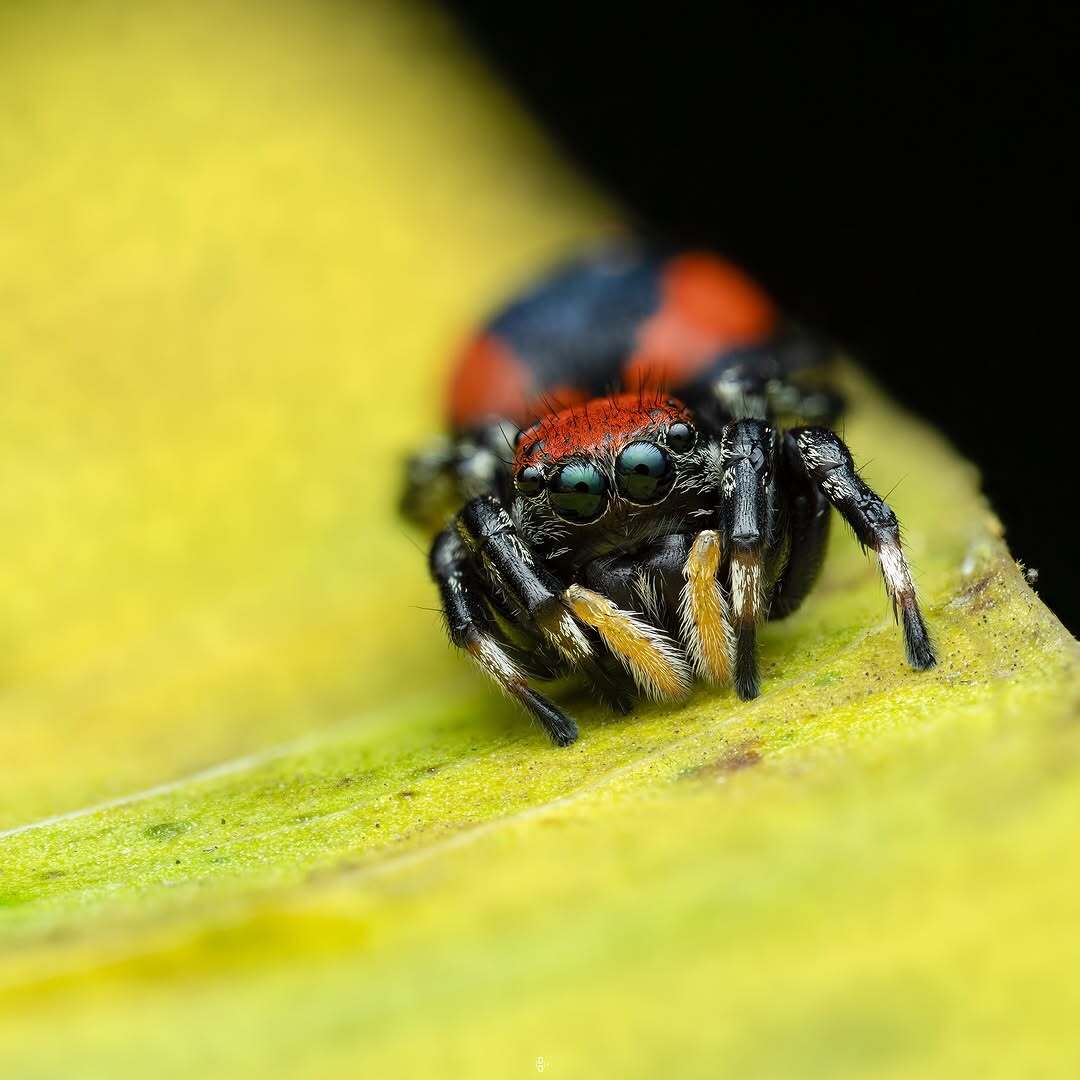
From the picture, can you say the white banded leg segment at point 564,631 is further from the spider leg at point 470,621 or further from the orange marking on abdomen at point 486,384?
the orange marking on abdomen at point 486,384

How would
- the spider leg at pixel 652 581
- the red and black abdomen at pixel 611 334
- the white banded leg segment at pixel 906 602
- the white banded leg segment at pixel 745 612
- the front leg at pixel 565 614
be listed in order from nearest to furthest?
the white banded leg segment at pixel 906 602, the white banded leg segment at pixel 745 612, the front leg at pixel 565 614, the spider leg at pixel 652 581, the red and black abdomen at pixel 611 334

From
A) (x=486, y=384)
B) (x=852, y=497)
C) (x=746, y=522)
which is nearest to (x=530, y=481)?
(x=746, y=522)

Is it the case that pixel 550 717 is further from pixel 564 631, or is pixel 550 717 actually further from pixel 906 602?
pixel 906 602

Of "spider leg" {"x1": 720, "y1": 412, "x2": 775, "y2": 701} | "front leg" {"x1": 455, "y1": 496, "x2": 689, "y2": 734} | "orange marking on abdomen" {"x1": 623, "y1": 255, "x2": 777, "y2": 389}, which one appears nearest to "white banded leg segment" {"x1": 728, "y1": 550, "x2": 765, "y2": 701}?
"spider leg" {"x1": 720, "y1": 412, "x2": 775, "y2": 701}

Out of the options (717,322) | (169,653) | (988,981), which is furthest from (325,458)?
(988,981)

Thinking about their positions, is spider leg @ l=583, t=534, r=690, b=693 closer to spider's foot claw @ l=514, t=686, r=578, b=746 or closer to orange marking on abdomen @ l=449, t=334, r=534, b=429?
spider's foot claw @ l=514, t=686, r=578, b=746

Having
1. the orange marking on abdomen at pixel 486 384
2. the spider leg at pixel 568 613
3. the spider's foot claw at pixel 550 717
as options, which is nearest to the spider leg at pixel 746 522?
the spider leg at pixel 568 613
